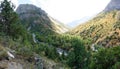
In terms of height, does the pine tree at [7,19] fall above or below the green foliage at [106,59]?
above

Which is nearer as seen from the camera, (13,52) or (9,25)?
(13,52)

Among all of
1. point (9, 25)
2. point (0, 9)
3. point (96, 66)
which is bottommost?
point (96, 66)

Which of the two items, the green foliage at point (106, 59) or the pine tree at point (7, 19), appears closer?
the pine tree at point (7, 19)

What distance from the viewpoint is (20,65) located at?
19.5 meters

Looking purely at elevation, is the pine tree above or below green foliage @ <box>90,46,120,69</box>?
above

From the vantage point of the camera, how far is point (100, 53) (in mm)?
90875

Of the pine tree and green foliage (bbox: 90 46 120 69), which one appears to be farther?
green foliage (bbox: 90 46 120 69)

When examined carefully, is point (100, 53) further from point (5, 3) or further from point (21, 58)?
point (21, 58)

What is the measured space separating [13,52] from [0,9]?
234 ft

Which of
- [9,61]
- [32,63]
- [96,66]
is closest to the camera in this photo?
[9,61]

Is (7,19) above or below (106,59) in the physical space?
above

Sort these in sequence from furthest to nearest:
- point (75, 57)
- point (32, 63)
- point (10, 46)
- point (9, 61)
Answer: point (75, 57) < point (10, 46) < point (32, 63) < point (9, 61)

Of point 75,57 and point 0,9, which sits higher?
point 0,9

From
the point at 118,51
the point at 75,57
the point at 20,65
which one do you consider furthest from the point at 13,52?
the point at 75,57
